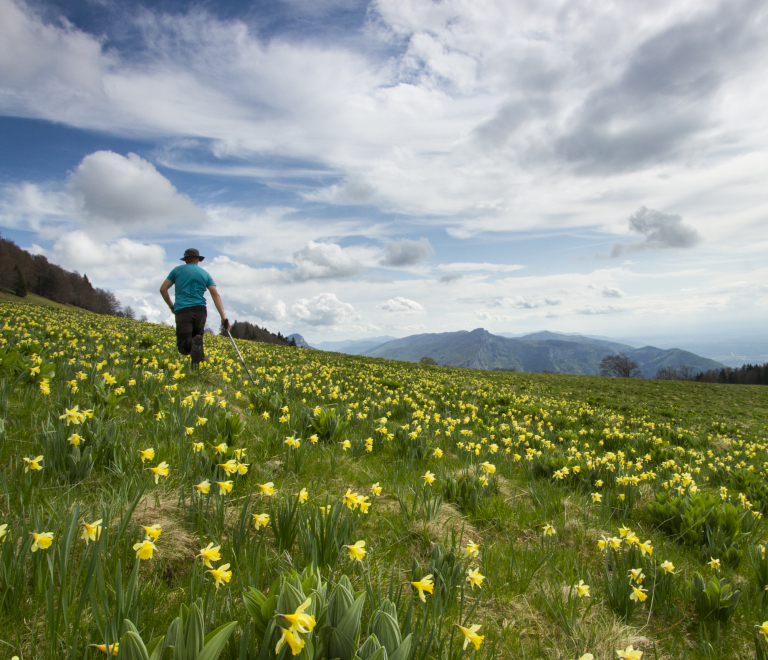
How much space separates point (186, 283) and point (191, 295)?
310 mm

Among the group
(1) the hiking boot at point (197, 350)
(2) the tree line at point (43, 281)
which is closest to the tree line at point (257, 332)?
(2) the tree line at point (43, 281)

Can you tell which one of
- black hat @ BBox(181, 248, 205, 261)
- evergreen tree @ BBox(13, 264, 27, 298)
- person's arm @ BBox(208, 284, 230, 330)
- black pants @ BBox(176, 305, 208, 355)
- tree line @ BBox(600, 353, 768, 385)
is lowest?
tree line @ BBox(600, 353, 768, 385)

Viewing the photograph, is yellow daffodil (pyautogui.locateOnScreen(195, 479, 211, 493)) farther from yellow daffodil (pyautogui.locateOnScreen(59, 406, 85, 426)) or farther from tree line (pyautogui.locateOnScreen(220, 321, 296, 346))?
tree line (pyautogui.locateOnScreen(220, 321, 296, 346))

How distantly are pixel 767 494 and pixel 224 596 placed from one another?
24.9 ft

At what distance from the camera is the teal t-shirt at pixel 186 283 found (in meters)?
8.80

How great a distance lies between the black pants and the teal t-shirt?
15 centimetres

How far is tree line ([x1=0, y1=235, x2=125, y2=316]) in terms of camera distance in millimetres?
79000

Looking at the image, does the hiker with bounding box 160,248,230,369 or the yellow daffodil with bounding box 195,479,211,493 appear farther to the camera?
the hiker with bounding box 160,248,230,369

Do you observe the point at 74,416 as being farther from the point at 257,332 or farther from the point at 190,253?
the point at 257,332

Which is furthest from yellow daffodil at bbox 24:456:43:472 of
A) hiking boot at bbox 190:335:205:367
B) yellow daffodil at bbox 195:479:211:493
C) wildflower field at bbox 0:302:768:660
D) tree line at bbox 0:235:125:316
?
tree line at bbox 0:235:125:316

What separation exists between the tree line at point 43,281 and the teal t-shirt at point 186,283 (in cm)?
10094

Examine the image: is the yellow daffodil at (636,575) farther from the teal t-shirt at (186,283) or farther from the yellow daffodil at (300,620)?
the teal t-shirt at (186,283)

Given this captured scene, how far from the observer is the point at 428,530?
2.94 metres

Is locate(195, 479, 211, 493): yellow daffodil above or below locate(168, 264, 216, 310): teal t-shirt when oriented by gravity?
below
